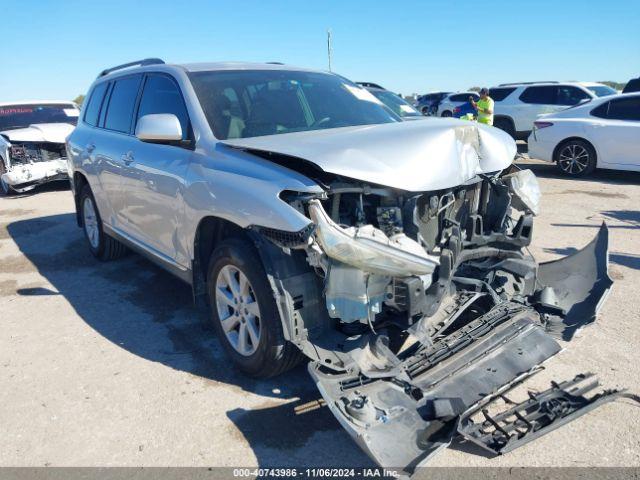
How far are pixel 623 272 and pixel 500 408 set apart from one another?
2881 mm

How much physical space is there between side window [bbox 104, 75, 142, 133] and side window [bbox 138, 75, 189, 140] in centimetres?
26

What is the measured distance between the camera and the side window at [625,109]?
9.36 meters

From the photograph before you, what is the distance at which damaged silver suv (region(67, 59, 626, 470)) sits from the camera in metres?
2.60

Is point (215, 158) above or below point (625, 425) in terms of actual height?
above

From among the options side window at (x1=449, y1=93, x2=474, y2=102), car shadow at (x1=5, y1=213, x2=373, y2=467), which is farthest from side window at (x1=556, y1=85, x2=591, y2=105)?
car shadow at (x1=5, y1=213, x2=373, y2=467)

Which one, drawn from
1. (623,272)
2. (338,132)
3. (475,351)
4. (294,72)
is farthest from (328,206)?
(623,272)

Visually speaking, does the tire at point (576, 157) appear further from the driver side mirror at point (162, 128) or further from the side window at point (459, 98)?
the side window at point (459, 98)

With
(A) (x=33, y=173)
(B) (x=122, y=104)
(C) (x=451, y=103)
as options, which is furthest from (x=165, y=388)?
(C) (x=451, y=103)

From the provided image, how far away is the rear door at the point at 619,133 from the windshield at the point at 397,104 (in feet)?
10.9

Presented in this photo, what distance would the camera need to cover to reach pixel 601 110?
979 centimetres

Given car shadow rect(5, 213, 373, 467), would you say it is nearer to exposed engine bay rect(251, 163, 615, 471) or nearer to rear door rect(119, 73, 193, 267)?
exposed engine bay rect(251, 163, 615, 471)

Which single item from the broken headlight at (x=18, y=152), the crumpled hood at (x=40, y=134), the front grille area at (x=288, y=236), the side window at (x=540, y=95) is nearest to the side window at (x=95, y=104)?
the front grille area at (x=288, y=236)

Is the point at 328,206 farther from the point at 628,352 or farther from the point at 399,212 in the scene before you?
the point at 628,352

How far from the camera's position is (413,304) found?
8.82 feet
